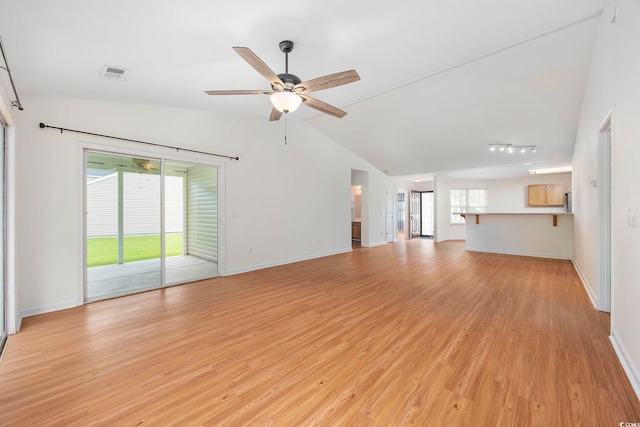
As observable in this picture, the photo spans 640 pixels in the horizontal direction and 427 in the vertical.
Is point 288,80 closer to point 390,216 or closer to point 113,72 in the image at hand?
point 113,72

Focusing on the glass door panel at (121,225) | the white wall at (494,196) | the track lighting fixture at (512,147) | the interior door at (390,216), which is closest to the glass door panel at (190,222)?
the glass door panel at (121,225)

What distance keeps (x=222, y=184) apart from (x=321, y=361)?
12.0 ft

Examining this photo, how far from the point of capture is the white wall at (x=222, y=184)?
307cm

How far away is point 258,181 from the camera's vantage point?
17.6 feet

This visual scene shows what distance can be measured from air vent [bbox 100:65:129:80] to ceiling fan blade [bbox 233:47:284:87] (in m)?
1.66

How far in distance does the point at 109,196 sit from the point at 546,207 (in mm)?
11809

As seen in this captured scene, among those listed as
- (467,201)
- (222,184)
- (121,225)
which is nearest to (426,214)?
(467,201)

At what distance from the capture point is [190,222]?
4637 millimetres

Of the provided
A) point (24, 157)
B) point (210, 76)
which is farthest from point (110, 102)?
point (210, 76)

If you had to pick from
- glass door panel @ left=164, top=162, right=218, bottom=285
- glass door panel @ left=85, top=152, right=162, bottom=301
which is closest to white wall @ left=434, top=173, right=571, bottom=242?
glass door panel @ left=164, top=162, right=218, bottom=285

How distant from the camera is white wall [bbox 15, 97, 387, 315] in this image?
3.07 metres

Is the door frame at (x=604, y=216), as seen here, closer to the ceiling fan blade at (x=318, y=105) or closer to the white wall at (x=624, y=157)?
the white wall at (x=624, y=157)

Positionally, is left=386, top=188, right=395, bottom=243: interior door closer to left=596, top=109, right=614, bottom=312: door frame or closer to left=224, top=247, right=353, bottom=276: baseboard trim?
left=224, top=247, right=353, bottom=276: baseboard trim

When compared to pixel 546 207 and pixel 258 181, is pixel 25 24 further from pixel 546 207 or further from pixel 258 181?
pixel 546 207
